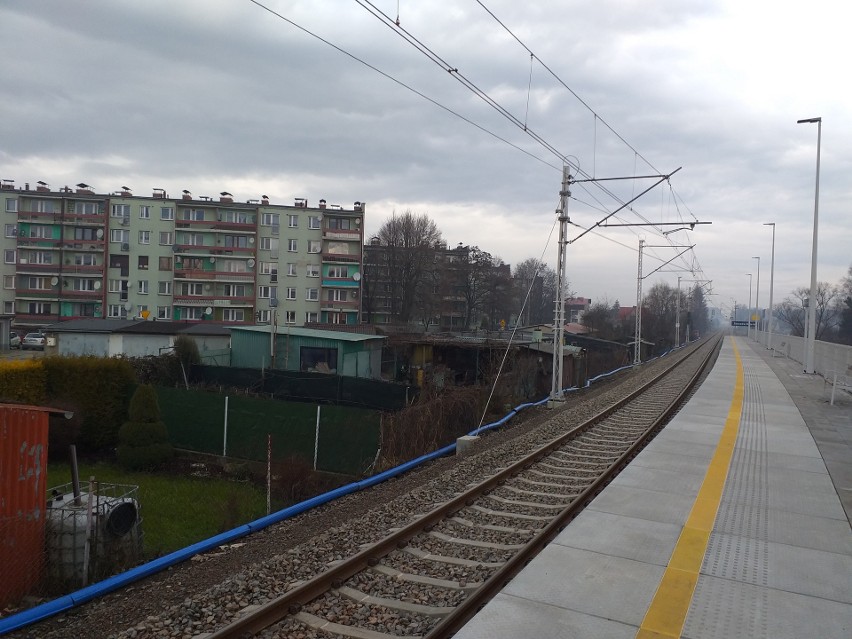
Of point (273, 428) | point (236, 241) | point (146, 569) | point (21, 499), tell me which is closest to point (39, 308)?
point (236, 241)

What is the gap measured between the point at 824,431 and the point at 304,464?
1150cm

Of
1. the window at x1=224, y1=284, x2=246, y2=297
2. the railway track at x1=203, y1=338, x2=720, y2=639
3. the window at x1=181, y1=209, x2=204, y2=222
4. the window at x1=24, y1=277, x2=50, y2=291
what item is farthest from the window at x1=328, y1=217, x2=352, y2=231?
the railway track at x1=203, y1=338, x2=720, y2=639

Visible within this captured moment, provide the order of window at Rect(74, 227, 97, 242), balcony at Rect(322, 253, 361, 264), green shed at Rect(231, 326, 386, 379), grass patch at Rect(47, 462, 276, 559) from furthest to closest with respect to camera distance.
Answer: balcony at Rect(322, 253, 361, 264)
window at Rect(74, 227, 97, 242)
green shed at Rect(231, 326, 386, 379)
grass patch at Rect(47, 462, 276, 559)

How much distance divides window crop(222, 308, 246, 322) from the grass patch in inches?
1593

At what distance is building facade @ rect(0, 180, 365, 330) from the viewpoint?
57.3 m

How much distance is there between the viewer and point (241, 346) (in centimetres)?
3055

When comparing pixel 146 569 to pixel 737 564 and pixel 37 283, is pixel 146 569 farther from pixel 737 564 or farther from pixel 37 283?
pixel 37 283

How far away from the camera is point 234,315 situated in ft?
190

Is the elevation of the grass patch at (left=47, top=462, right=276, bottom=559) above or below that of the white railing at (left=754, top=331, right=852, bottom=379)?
below

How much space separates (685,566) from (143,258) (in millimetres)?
60082

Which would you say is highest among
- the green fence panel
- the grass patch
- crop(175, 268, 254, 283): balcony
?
crop(175, 268, 254, 283): balcony

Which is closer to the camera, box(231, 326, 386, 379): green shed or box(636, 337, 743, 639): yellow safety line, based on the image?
box(636, 337, 743, 639): yellow safety line

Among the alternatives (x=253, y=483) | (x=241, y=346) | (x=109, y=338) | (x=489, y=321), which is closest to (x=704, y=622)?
(x=253, y=483)

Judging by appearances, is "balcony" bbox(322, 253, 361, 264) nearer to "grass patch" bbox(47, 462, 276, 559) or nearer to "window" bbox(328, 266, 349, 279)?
"window" bbox(328, 266, 349, 279)
